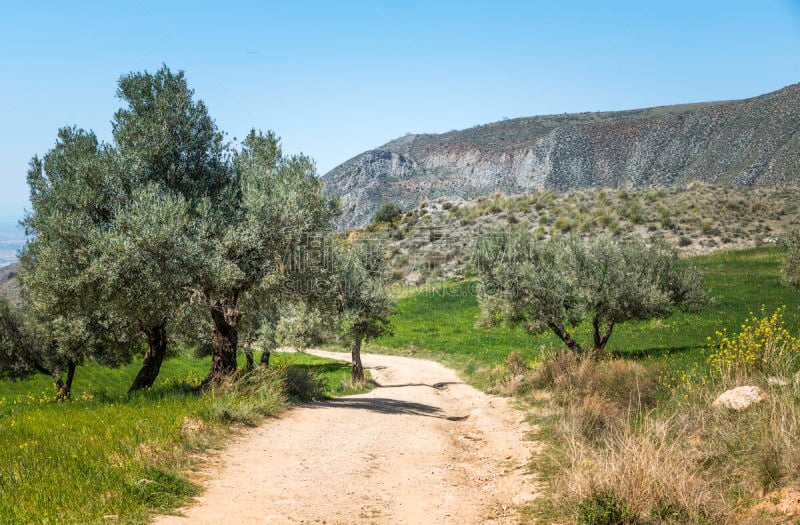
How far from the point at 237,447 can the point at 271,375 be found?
5542 mm

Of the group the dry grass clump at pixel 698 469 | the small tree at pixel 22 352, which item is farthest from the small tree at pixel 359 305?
the dry grass clump at pixel 698 469

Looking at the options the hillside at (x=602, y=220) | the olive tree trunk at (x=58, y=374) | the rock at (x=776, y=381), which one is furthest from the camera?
the hillside at (x=602, y=220)

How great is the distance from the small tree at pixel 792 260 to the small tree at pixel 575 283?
782cm

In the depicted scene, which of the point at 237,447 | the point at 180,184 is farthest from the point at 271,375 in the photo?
the point at 180,184

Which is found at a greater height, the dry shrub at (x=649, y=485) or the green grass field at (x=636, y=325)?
the dry shrub at (x=649, y=485)

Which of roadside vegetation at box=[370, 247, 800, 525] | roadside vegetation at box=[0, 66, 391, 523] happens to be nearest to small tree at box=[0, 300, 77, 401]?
roadside vegetation at box=[0, 66, 391, 523]

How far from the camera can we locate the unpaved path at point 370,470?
7.74m

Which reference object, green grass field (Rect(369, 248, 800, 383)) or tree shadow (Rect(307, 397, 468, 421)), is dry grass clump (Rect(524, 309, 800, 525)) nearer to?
tree shadow (Rect(307, 397, 468, 421))

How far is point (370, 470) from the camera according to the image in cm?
1028

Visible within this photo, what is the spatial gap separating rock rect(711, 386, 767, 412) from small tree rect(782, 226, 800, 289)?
25121mm

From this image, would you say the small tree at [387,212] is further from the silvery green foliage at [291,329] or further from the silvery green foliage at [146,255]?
the silvery green foliage at [146,255]

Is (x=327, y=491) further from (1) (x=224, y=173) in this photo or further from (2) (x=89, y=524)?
(1) (x=224, y=173)

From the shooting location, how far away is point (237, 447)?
11.0m

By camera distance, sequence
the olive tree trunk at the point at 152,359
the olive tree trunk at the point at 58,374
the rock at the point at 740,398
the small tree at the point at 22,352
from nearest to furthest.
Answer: the rock at the point at 740,398 < the olive tree trunk at the point at 152,359 < the olive tree trunk at the point at 58,374 < the small tree at the point at 22,352
